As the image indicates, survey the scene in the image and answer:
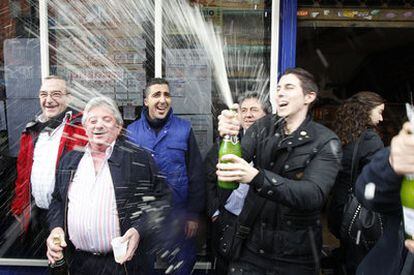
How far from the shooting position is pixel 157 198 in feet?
10.2

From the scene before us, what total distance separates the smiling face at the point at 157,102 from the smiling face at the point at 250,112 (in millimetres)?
620

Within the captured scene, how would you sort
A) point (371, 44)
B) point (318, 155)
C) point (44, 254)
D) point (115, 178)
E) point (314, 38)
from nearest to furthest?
point (318, 155) → point (115, 178) → point (44, 254) → point (314, 38) → point (371, 44)

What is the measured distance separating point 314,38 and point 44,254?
4.87 metres

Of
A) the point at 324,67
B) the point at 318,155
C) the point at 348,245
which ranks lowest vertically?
the point at 348,245

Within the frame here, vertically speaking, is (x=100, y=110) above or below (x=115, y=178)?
above

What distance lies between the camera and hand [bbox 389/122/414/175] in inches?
57.4

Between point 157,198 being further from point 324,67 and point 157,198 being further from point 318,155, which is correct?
point 324,67

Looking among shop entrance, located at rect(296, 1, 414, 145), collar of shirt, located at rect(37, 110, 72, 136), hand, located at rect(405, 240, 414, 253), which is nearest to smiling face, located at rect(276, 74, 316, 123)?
hand, located at rect(405, 240, 414, 253)

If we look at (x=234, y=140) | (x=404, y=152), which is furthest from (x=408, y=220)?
(x=234, y=140)

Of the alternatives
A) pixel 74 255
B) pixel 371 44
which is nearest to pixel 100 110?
pixel 74 255

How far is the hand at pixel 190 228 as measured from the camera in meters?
3.78

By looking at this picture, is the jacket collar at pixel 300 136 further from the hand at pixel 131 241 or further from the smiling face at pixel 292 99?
the hand at pixel 131 241

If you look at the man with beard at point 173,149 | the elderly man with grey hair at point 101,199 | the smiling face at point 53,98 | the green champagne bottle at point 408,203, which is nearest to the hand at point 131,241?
the elderly man with grey hair at point 101,199

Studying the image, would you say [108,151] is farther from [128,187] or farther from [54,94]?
[54,94]
